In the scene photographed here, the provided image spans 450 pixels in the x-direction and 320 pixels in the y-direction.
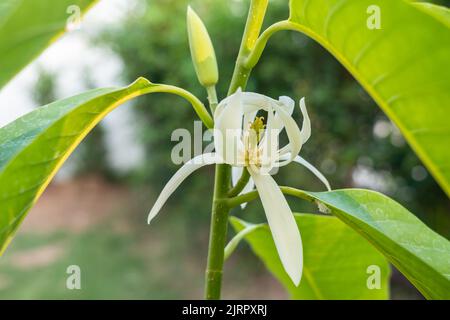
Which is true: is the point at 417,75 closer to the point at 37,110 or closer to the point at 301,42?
the point at 37,110

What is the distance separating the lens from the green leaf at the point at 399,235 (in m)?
0.49

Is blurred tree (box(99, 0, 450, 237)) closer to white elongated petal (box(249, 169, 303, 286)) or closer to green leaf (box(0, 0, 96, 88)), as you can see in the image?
white elongated petal (box(249, 169, 303, 286))

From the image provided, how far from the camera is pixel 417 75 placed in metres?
0.46

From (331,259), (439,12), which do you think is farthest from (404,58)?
(331,259)

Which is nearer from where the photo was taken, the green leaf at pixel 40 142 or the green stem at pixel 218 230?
the green leaf at pixel 40 142

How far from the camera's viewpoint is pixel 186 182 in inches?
179

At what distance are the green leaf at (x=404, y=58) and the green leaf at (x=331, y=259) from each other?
0.99 ft

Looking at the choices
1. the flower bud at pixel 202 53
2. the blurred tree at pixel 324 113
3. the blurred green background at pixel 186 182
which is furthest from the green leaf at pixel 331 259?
the blurred tree at pixel 324 113

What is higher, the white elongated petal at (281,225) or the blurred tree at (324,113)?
the blurred tree at (324,113)

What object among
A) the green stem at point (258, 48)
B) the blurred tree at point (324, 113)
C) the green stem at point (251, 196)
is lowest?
the green stem at point (251, 196)

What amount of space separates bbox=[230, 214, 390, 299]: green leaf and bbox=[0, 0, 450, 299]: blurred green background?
2.22 metres

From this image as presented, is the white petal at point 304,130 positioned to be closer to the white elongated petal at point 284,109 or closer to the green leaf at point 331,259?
the white elongated petal at point 284,109
